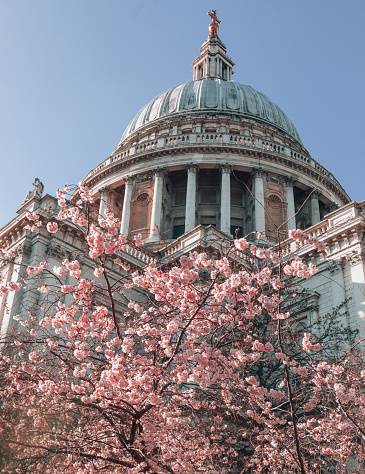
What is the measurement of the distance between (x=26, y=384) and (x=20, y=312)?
970 cm

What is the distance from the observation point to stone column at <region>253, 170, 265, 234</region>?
36.6m

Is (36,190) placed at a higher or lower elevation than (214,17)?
lower

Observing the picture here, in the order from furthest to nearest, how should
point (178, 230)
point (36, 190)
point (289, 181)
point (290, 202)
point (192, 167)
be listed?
point (289, 181), point (178, 230), point (192, 167), point (290, 202), point (36, 190)

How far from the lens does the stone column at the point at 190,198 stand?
120 feet

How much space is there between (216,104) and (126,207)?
49.2 ft

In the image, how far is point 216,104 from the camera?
47.5 m

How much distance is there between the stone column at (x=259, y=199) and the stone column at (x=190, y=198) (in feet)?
15.0

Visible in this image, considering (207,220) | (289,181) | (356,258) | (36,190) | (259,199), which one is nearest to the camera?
(356,258)

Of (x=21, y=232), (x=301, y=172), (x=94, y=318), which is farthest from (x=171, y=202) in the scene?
(x=94, y=318)

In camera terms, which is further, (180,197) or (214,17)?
(214,17)

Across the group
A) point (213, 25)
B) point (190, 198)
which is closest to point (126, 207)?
point (190, 198)

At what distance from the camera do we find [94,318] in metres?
10.3

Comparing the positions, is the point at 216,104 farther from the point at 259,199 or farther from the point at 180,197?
the point at 259,199

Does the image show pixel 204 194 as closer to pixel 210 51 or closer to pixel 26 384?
pixel 210 51
